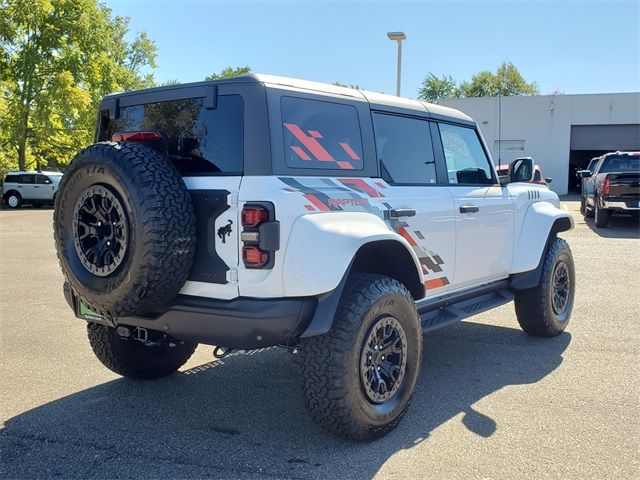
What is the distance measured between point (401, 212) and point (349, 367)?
1.09 m

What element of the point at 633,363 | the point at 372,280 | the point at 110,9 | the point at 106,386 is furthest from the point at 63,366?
the point at 110,9

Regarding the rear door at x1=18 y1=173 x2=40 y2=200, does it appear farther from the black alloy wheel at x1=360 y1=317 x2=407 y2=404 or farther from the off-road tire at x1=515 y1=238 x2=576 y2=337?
the black alloy wheel at x1=360 y1=317 x2=407 y2=404

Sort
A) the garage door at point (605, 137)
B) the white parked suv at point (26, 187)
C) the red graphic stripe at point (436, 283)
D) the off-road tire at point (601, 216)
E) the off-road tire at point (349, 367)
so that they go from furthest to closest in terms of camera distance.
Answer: the garage door at point (605, 137)
the white parked suv at point (26, 187)
the off-road tire at point (601, 216)
the red graphic stripe at point (436, 283)
the off-road tire at point (349, 367)

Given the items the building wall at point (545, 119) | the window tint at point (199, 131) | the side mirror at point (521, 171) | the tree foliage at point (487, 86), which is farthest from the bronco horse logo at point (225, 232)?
the tree foliage at point (487, 86)

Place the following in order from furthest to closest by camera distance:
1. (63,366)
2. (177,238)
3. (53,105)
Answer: (53,105), (63,366), (177,238)

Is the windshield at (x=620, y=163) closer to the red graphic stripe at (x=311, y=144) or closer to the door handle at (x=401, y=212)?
the door handle at (x=401, y=212)

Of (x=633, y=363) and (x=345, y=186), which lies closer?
(x=345, y=186)

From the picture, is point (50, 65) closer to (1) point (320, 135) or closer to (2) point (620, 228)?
(2) point (620, 228)

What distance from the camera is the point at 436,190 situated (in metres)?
4.30

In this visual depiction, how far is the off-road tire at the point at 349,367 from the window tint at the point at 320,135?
71 centimetres

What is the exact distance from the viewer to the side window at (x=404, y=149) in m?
3.96

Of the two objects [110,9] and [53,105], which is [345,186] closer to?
[53,105]

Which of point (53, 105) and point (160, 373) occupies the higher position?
point (53, 105)

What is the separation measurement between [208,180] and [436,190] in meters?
1.80
